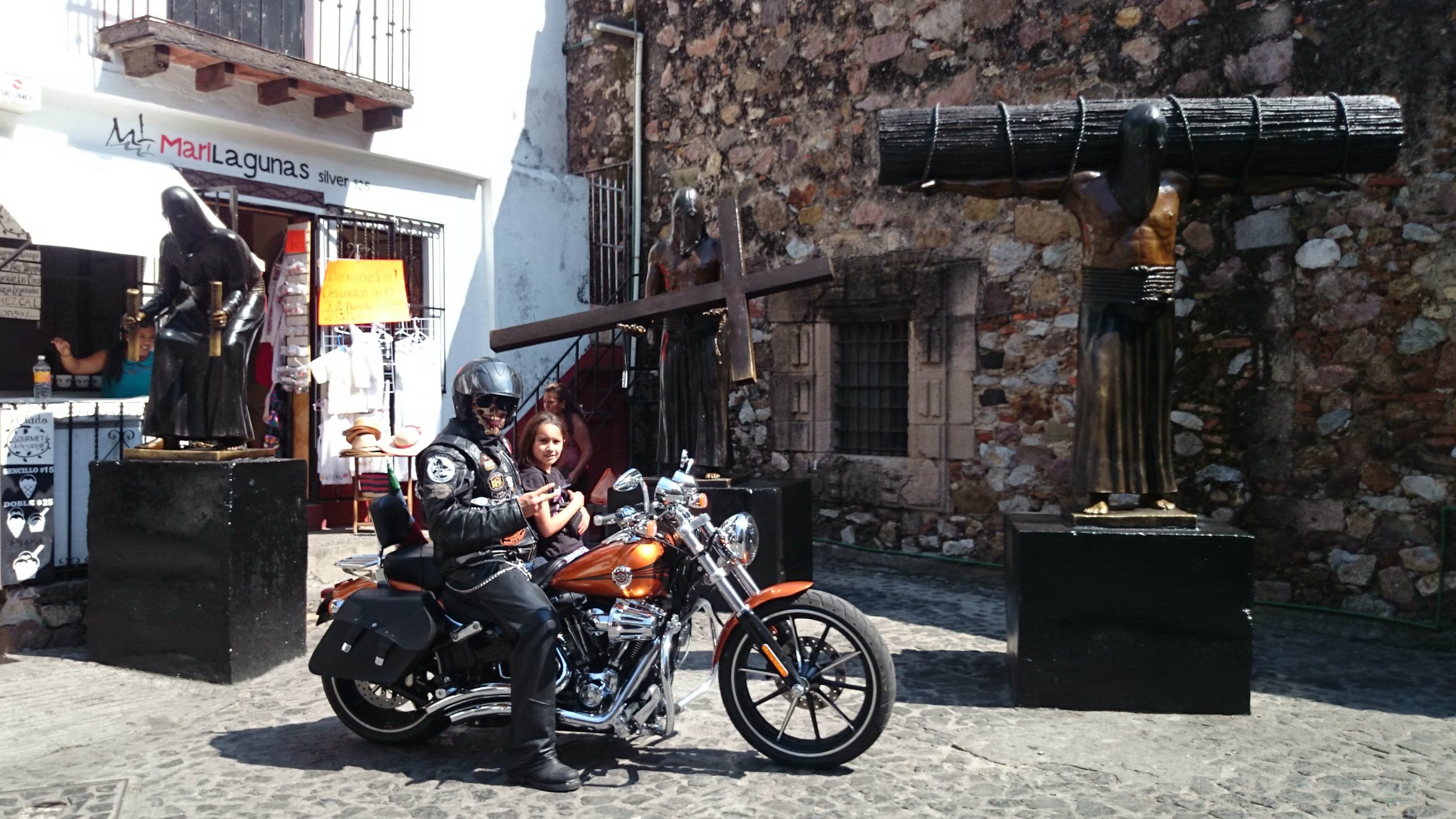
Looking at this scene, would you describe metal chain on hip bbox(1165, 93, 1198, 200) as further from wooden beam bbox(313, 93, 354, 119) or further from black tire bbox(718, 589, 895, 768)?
wooden beam bbox(313, 93, 354, 119)

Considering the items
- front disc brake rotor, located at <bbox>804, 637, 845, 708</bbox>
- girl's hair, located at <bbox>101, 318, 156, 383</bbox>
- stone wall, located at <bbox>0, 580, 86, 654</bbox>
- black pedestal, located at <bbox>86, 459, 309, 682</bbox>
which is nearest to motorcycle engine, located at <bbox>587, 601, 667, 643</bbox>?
front disc brake rotor, located at <bbox>804, 637, 845, 708</bbox>

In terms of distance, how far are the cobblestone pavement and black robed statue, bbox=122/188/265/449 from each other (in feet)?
4.23

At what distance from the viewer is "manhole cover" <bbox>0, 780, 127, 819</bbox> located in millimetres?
3820

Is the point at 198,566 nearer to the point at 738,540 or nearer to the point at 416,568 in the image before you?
the point at 416,568

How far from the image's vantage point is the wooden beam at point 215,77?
7.97 metres

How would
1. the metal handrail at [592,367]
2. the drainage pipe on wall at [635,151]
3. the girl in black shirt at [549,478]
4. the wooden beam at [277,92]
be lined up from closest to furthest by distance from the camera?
the girl in black shirt at [549,478], the wooden beam at [277,92], the metal handrail at [592,367], the drainage pipe on wall at [635,151]

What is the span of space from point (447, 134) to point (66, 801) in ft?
24.1

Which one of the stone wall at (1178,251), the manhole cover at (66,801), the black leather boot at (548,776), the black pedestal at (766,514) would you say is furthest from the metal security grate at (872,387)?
the manhole cover at (66,801)

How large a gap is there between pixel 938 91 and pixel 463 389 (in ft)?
18.9

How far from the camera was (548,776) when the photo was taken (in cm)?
399

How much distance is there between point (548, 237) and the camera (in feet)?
36.6

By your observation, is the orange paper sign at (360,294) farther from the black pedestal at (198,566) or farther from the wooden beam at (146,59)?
the black pedestal at (198,566)

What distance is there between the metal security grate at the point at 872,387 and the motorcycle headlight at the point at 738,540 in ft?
16.3

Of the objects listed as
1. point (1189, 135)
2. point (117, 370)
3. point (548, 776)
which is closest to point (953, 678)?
point (548, 776)
